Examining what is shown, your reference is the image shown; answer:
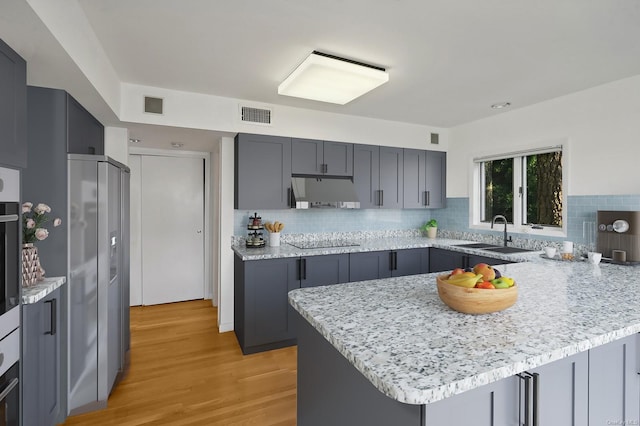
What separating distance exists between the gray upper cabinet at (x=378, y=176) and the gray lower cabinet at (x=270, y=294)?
1.07 m

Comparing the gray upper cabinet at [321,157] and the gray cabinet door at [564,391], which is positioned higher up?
the gray upper cabinet at [321,157]

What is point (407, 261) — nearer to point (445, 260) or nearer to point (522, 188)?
point (445, 260)

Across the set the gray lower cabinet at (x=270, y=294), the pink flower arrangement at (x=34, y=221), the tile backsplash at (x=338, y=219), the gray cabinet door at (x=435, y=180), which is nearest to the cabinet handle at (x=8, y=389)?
the pink flower arrangement at (x=34, y=221)

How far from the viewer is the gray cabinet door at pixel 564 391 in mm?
1118

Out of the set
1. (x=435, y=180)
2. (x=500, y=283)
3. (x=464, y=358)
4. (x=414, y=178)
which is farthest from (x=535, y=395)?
(x=435, y=180)

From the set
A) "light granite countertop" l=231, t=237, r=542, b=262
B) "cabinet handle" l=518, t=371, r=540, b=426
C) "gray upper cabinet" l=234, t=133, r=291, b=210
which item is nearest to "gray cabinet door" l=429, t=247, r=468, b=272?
"light granite countertop" l=231, t=237, r=542, b=262

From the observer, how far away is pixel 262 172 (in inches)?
135

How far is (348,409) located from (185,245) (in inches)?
156

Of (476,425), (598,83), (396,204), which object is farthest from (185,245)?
(598,83)

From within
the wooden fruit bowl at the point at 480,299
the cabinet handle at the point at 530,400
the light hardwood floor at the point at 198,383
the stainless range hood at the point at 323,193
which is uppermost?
the stainless range hood at the point at 323,193

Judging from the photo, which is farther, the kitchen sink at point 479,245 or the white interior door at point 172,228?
the white interior door at point 172,228

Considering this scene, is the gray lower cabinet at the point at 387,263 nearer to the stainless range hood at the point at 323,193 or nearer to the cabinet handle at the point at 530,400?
the stainless range hood at the point at 323,193

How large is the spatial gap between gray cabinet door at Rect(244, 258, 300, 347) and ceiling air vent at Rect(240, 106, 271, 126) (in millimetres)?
1453

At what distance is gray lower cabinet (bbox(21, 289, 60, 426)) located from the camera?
171 centimetres
